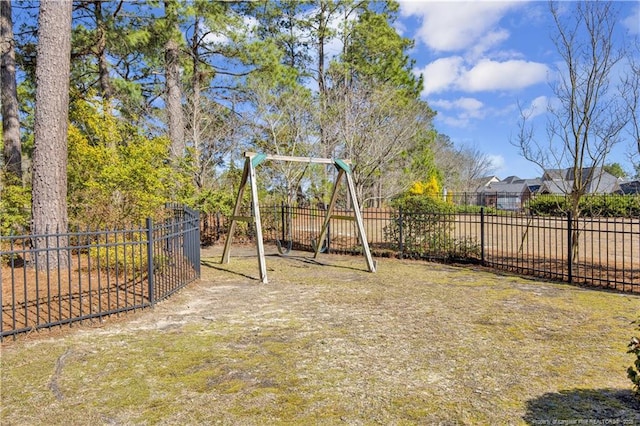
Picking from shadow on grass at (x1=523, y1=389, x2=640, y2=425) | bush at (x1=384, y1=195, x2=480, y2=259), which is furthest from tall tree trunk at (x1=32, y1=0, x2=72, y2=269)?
shadow on grass at (x1=523, y1=389, x2=640, y2=425)

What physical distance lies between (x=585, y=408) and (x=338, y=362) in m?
1.85

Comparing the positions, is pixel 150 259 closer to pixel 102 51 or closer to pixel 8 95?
pixel 8 95

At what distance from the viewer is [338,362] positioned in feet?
11.8

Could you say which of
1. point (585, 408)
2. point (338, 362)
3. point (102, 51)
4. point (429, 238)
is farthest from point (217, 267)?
point (102, 51)

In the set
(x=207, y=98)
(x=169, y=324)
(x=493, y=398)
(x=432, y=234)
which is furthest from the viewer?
(x=207, y=98)

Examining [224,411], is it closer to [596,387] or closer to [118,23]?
[596,387]

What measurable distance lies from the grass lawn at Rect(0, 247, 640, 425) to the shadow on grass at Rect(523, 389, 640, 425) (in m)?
0.01

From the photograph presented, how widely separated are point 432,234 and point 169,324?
6.71 m

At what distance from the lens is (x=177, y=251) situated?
273 inches

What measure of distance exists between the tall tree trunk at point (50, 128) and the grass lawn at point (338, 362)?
2870mm

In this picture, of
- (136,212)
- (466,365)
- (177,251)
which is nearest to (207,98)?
(136,212)

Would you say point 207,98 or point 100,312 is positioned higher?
point 207,98

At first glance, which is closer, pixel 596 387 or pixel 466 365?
pixel 596 387

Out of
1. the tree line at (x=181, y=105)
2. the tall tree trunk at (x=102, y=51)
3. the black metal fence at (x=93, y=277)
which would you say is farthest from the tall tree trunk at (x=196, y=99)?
the black metal fence at (x=93, y=277)
